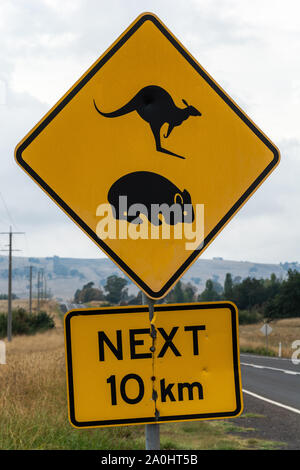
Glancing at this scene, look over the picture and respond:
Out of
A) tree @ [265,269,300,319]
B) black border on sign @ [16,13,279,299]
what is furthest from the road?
tree @ [265,269,300,319]

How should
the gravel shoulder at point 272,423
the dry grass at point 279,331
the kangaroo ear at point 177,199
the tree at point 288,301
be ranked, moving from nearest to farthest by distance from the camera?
the kangaroo ear at point 177,199 < the gravel shoulder at point 272,423 < the dry grass at point 279,331 < the tree at point 288,301

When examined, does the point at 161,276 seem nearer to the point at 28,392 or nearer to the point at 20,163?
the point at 20,163

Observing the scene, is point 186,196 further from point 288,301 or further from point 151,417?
point 288,301

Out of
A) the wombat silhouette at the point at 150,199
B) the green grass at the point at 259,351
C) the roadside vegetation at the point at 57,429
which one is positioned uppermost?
the wombat silhouette at the point at 150,199

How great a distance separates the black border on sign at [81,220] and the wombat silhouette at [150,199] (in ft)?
0.48

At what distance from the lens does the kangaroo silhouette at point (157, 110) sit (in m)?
2.38

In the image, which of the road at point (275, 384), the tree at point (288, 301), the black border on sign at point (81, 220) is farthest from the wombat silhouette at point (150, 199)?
the tree at point (288, 301)

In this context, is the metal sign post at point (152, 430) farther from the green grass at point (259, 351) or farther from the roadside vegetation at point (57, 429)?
the green grass at point (259, 351)

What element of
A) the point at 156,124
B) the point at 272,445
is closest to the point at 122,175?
the point at 156,124

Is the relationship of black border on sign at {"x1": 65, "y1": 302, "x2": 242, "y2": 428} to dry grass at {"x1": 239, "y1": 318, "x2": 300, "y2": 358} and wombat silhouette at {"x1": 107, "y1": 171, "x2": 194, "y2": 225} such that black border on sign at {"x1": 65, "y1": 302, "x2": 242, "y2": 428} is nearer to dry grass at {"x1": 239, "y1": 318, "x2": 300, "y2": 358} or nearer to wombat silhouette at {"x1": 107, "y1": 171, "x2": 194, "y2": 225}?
wombat silhouette at {"x1": 107, "y1": 171, "x2": 194, "y2": 225}

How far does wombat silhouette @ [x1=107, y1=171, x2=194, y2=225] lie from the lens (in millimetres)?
2309

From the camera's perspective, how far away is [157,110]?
241cm

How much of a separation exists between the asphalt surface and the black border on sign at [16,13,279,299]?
637 cm

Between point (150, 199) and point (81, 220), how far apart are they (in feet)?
1.01
